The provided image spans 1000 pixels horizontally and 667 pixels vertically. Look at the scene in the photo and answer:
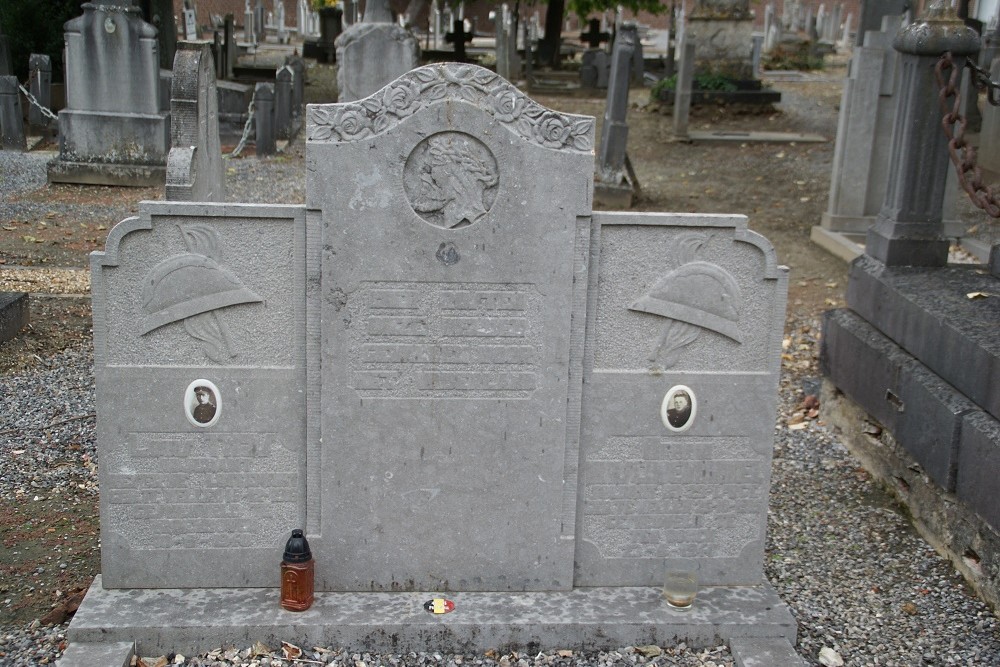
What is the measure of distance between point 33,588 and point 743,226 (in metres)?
2.87

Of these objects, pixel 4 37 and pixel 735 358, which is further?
pixel 4 37

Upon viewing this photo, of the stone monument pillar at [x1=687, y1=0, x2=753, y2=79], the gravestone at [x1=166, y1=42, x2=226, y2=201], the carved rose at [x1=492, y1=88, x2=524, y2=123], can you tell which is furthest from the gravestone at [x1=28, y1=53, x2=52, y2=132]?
the carved rose at [x1=492, y1=88, x2=524, y2=123]

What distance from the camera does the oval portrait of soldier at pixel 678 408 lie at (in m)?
3.83

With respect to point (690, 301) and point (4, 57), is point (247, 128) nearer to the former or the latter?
point (4, 57)

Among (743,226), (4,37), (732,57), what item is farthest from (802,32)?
(743,226)

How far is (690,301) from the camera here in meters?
3.75

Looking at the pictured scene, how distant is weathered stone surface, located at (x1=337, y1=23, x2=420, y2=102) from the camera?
11961mm

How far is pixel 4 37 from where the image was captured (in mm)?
15391

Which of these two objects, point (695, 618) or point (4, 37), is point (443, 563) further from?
point (4, 37)

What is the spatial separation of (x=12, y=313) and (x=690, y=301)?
15.5 feet

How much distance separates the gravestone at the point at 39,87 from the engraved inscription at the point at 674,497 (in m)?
13.7

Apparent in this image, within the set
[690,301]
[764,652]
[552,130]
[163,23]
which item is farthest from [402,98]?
[163,23]

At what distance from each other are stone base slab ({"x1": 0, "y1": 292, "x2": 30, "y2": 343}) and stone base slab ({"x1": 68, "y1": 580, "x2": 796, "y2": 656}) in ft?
10.9

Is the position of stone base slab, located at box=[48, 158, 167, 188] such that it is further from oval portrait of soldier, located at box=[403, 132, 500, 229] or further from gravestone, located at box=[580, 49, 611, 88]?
gravestone, located at box=[580, 49, 611, 88]
